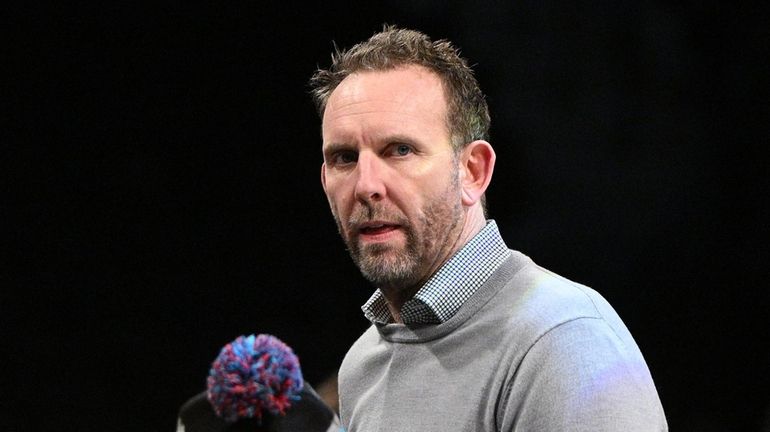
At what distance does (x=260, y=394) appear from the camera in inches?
73.6

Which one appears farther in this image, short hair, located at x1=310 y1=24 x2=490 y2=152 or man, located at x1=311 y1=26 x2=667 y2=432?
short hair, located at x1=310 y1=24 x2=490 y2=152

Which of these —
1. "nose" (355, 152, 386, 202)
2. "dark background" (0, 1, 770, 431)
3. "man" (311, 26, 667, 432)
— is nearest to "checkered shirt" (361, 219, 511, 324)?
"man" (311, 26, 667, 432)

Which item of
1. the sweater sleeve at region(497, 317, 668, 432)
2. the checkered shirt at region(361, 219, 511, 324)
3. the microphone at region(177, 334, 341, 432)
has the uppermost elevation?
the checkered shirt at region(361, 219, 511, 324)

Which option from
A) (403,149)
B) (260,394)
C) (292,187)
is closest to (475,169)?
(403,149)

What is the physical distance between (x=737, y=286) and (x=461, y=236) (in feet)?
5.22

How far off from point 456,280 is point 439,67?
11.8 inches

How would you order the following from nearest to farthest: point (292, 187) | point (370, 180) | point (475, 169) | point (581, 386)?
1. point (581, 386)
2. point (370, 180)
3. point (475, 169)
4. point (292, 187)

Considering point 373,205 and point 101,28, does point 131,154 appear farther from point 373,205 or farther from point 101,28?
point 373,205

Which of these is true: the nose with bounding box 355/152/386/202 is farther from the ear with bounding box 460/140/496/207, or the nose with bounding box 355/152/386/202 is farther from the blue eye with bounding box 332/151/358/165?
the ear with bounding box 460/140/496/207

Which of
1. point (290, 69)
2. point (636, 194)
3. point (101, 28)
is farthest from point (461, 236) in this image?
point (101, 28)

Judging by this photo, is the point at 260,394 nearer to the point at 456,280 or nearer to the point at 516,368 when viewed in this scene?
the point at 456,280

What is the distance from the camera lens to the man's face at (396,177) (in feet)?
4.33

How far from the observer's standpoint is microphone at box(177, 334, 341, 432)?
6.17ft

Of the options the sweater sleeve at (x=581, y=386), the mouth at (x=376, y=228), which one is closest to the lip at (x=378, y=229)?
the mouth at (x=376, y=228)
